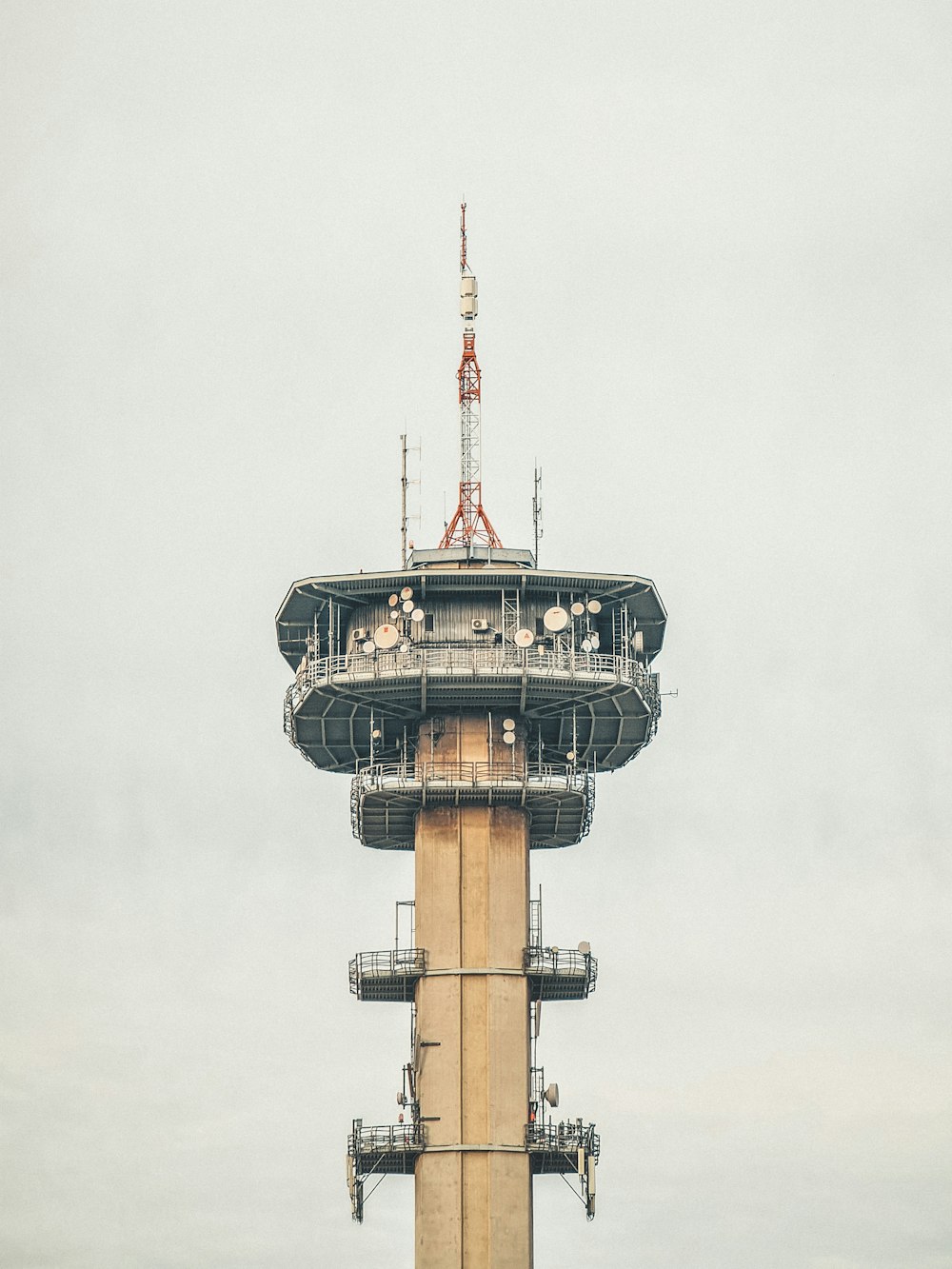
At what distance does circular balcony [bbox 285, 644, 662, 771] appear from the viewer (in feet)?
382

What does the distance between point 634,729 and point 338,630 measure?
42.1 feet

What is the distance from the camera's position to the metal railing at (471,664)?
382 feet

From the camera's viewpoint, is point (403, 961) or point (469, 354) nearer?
point (403, 961)

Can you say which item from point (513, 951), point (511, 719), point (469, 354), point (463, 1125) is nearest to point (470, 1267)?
point (463, 1125)

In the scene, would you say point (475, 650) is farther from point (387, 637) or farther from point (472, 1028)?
point (472, 1028)

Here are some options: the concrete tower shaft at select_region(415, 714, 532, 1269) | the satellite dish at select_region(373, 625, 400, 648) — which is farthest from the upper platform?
the concrete tower shaft at select_region(415, 714, 532, 1269)

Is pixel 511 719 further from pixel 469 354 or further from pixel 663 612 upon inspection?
pixel 469 354

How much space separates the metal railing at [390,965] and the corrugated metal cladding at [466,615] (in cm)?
1251

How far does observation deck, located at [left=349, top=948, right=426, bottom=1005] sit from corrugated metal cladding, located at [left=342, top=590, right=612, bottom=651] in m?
12.6

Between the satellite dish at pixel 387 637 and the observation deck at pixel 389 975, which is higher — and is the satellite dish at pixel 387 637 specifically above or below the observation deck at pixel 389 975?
above

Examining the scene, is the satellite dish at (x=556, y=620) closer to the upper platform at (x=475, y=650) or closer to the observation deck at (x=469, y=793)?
the upper platform at (x=475, y=650)

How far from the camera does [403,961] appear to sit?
11694 centimetres

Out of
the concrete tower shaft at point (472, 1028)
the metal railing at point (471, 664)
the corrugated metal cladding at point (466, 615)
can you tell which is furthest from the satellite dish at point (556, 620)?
the concrete tower shaft at point (472, 1028)

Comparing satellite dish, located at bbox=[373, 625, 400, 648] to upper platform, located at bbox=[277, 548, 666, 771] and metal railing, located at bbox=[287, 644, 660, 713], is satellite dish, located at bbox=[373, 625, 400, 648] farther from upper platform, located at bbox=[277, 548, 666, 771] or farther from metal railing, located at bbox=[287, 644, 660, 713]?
metal railing, located at bbox=[287, 644, 660, 713]
